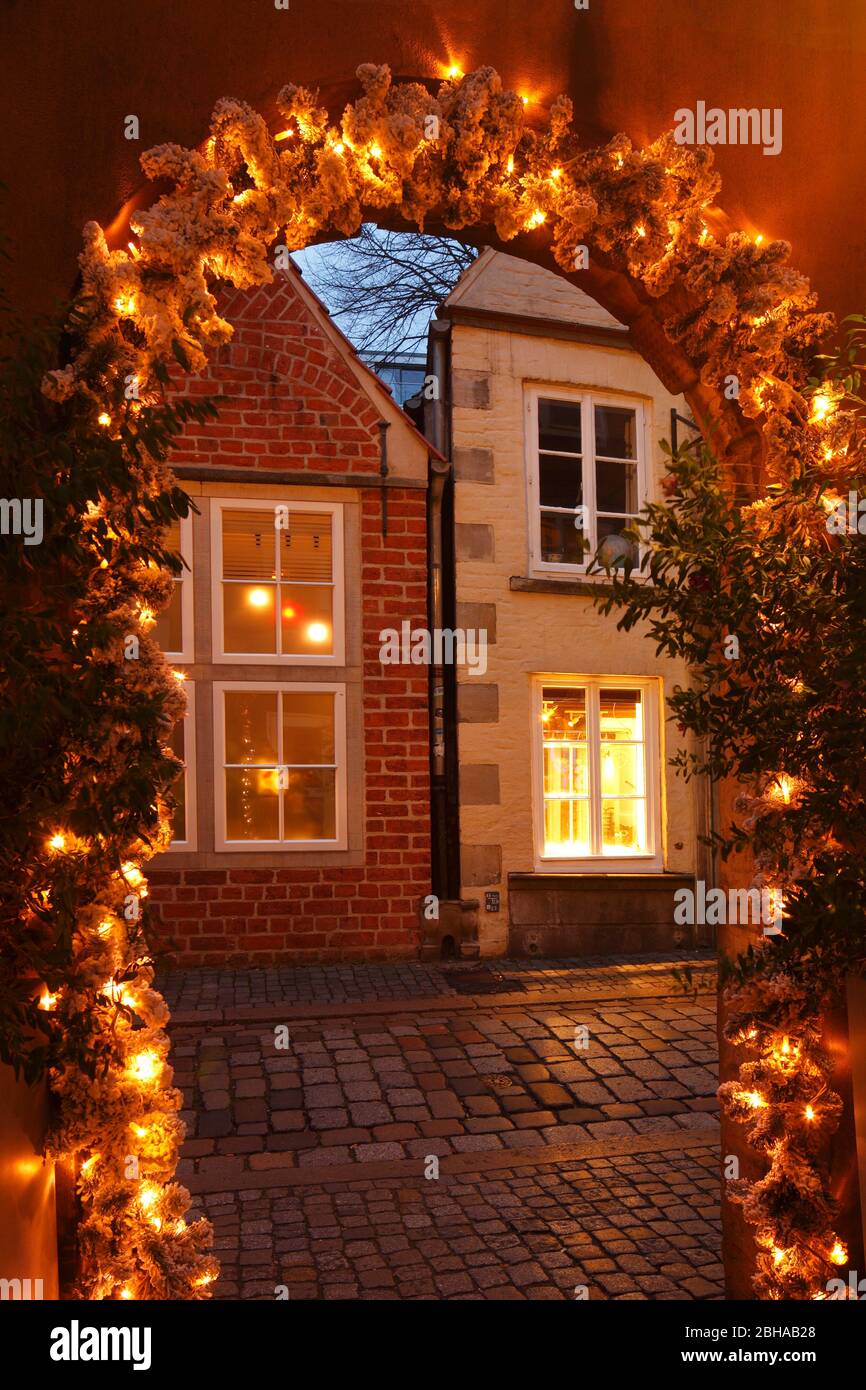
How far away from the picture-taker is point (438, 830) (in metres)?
9.60

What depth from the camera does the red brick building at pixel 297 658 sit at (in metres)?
8.95

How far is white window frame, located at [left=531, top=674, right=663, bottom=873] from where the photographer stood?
1012cm

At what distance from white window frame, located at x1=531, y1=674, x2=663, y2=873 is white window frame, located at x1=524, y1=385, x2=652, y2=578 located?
111 cm

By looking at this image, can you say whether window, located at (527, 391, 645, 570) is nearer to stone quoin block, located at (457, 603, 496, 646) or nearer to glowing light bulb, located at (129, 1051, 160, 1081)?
stone quoin block, located at (457, 603, 496, 646)

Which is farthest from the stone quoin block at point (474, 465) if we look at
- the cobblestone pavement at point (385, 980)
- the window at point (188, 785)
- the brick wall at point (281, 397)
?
the cobblestone pavement at point (385, 980)

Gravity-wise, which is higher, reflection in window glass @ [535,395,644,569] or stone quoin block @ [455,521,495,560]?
reflection in window glass @ [535,395,644,569]

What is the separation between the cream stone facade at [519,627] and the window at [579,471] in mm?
91

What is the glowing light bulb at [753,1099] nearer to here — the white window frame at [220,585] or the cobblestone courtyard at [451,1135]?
the cobblestone courtyard at [451,1135]

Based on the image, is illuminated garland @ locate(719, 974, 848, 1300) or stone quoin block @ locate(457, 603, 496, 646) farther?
stone quoin block @ locate(457, 603, 496, 646)

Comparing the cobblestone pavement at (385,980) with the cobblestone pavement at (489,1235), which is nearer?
the cobblestone pavement at (489,1235)

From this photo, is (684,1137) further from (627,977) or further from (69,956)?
(69,956)

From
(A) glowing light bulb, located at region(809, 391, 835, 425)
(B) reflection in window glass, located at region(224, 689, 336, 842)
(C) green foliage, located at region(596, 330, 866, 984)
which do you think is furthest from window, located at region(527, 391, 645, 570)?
(C) green foliage, located at region(596, 330, 866, 984)

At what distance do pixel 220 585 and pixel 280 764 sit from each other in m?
1.56

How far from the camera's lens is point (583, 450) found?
1051cm
